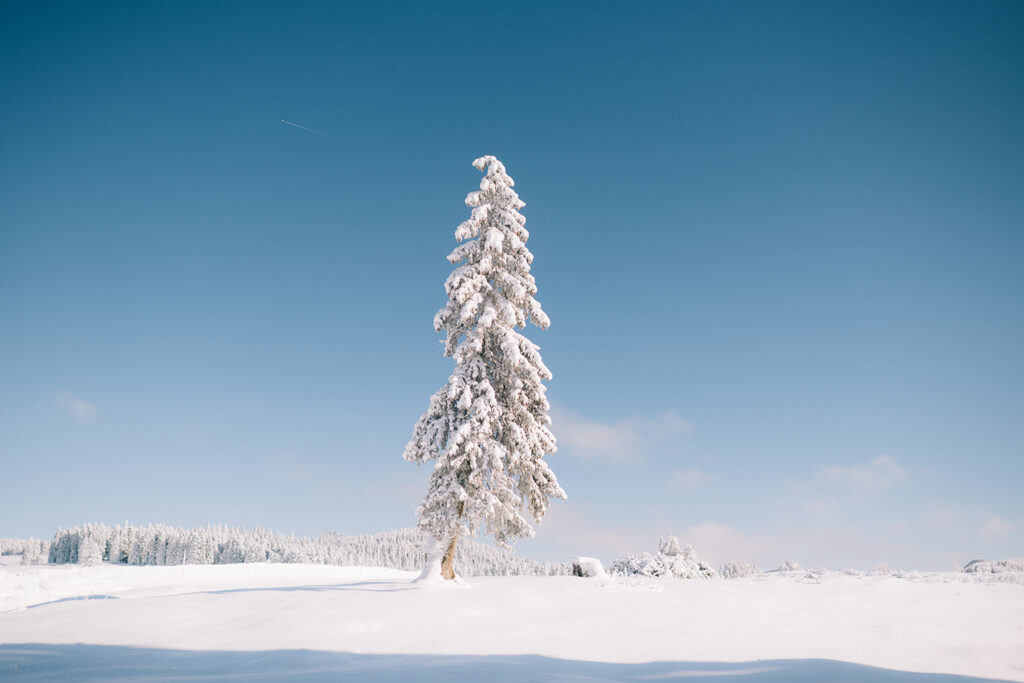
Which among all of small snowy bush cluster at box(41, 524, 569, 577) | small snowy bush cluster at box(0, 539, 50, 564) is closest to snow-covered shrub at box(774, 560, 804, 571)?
small snowy bush cluster at box(41, 524, 569, 577)

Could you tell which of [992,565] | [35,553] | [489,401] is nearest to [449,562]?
[489,401]

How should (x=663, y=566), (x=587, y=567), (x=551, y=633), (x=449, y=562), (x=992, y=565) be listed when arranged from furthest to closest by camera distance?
1. (x=663, y=566)
2. (x=587, y=567)
3. (x=992, y=565)
4. (x=449, y=562)
5. (x=551, y=633)

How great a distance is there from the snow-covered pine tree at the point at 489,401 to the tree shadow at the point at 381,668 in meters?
8.67

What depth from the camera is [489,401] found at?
19.2 meters

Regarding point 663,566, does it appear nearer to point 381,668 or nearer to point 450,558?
point 450,558

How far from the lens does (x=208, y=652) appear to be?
10.3 m

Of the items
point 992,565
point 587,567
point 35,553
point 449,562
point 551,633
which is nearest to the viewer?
point 551,633

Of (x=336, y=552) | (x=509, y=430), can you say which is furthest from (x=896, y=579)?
(x=336, y=552)

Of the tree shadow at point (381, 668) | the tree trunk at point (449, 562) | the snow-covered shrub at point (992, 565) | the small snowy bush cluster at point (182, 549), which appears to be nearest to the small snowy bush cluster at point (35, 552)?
the small snowy bush cluster at point (182, 549)

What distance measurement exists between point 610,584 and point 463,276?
407 inches

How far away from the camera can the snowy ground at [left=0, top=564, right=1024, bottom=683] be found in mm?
8844

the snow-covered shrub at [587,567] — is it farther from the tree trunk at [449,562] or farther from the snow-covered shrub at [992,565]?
the snow-covered shrub at [992,565]

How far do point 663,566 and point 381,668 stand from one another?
2079 cm

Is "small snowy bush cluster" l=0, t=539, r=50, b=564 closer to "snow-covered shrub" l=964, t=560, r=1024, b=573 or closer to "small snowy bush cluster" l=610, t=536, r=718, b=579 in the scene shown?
"small snowy bush cluster" l=610, t=536, r=718, b=579
